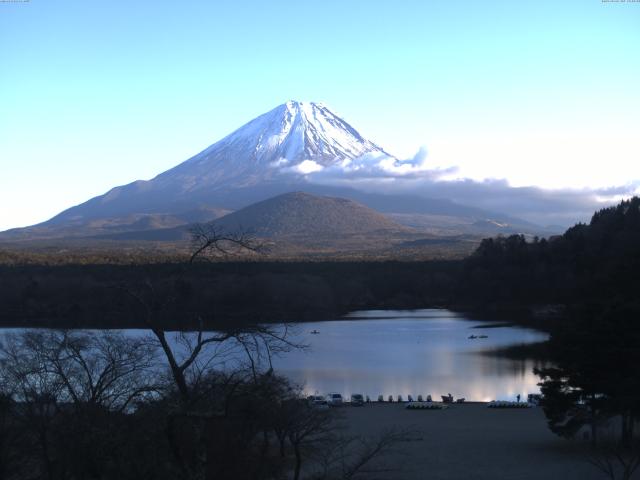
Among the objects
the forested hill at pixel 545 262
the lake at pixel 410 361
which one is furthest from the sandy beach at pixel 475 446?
the forested hill at pixel 545 262

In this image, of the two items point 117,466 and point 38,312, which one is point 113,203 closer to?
point 38,312

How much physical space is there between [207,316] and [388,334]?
19.9ft

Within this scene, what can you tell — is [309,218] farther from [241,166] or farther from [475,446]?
[475,446]

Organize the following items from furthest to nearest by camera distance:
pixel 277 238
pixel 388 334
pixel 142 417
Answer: pixel 277 238, pixel 388 334, pixel 142 417

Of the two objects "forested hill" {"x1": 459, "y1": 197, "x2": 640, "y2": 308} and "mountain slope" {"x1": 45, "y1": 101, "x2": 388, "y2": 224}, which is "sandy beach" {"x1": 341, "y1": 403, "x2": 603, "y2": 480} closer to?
"forested hill" {"x1": 459, "y1": 197, "x2": 640, "y2": 308}

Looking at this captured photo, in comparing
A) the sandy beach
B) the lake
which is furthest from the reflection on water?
the sandy beach

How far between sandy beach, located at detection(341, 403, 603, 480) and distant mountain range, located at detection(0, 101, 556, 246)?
243 feet

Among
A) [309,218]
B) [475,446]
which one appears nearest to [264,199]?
[309,218]

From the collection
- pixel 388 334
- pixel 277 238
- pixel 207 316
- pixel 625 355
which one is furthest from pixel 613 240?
pixel 277 238

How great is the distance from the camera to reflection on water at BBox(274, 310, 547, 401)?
18.0 metres

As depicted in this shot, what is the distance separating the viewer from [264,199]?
106188mm

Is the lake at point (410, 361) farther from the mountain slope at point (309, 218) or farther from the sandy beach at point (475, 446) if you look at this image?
the mountain slope at point (309, 218)

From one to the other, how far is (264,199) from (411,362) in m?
85.1

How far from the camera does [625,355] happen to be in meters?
9.84
